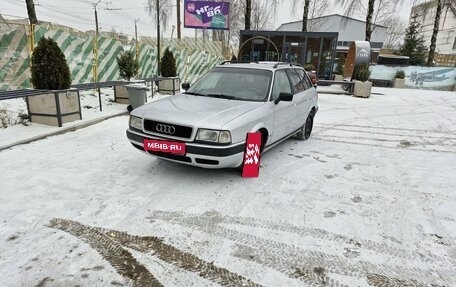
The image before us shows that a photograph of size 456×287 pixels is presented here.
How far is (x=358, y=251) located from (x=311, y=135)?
4540 millimetres

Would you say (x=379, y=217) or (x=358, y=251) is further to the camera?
(x=379, y=217)

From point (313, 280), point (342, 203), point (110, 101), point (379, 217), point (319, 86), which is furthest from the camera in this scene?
point (319, 86)

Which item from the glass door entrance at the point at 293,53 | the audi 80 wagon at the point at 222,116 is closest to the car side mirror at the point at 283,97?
the audi 80 wagon at the point at 222,116

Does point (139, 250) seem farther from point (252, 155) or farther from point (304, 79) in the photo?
point (304, 79)

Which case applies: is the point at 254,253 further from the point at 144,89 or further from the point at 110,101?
the point at 110,101

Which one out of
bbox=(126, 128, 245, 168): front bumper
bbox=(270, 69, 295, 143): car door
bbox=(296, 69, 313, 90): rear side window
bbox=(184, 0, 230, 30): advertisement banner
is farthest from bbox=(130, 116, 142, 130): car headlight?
bbox=(184, 0, 230, 30): advertisement banner

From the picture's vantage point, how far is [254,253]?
270 centimetres

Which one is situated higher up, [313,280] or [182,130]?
[182,130]

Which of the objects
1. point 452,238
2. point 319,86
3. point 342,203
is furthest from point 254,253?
point 319,86

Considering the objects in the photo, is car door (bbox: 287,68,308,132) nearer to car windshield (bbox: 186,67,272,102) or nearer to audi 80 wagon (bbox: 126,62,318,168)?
audi 80 wagon (bbox: 126,62,318,168)

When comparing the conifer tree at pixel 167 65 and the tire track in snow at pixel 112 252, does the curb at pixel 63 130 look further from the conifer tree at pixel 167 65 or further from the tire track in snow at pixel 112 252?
the conifer tree at pixel 167 65

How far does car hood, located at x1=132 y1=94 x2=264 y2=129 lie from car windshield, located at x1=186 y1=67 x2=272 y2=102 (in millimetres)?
219

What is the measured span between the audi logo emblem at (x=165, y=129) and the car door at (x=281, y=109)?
161cm

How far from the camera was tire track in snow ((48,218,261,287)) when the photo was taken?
2375mm
